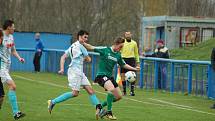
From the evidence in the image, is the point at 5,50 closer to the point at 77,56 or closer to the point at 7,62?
the point at 7,62

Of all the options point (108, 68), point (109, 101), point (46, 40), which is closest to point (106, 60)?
point (108, 68)

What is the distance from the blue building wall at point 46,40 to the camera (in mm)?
37969

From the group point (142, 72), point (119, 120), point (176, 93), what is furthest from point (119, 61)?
point (142, 72)

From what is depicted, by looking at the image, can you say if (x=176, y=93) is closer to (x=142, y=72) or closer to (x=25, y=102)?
(x=142, y=72)

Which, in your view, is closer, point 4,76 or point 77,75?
point 4,76

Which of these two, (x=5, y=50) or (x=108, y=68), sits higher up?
(x=5, y=50)

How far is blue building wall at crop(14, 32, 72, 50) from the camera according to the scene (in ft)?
125

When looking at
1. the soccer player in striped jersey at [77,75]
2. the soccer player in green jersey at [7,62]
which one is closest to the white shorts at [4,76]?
the soccer player in green jersey at [7,62]

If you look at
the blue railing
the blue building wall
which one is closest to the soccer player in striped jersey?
the blue railing

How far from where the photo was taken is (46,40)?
3881cm

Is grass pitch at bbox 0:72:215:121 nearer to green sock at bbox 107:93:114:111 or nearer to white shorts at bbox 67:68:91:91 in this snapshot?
green sock at bbox 107:93:114:111

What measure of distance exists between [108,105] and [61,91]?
732cm

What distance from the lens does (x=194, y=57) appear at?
112ft

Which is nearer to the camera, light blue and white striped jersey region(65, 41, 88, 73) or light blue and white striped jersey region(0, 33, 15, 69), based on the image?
light blue and white striped jersey region(0, 33, 15, 69)
